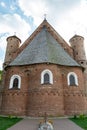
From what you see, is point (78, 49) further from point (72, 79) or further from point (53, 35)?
point (72, 79)

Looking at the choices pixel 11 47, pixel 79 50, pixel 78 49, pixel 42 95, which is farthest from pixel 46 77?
pixel 11 47

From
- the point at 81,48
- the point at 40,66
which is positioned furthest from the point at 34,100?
the point at 81,48

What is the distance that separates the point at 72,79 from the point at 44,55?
16.4 feet

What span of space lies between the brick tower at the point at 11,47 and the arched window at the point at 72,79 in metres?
11.8

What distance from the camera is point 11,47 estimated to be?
93.7 ft

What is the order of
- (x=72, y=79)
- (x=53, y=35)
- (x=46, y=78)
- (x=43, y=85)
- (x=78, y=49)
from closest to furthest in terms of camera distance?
(x=43, y=85), (x=46, y=78), (x=72, y=79), (x=78, y=49), (x=53, y=35)

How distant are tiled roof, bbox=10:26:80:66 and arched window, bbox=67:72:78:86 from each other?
1.47 meters

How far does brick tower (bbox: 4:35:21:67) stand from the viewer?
27875 mm

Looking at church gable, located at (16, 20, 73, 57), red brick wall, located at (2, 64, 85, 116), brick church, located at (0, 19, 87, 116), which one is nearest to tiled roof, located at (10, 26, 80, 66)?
brick church, located at (0, 19, 87, 116)

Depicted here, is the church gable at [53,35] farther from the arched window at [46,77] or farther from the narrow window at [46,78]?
the narrow window at [46,78]

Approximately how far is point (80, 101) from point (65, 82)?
3051mm

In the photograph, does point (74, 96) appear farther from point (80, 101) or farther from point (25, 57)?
point (25, 57)

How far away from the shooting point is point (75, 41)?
28.5 m

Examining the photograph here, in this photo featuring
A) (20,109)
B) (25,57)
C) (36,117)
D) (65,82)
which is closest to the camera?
(36,117)
